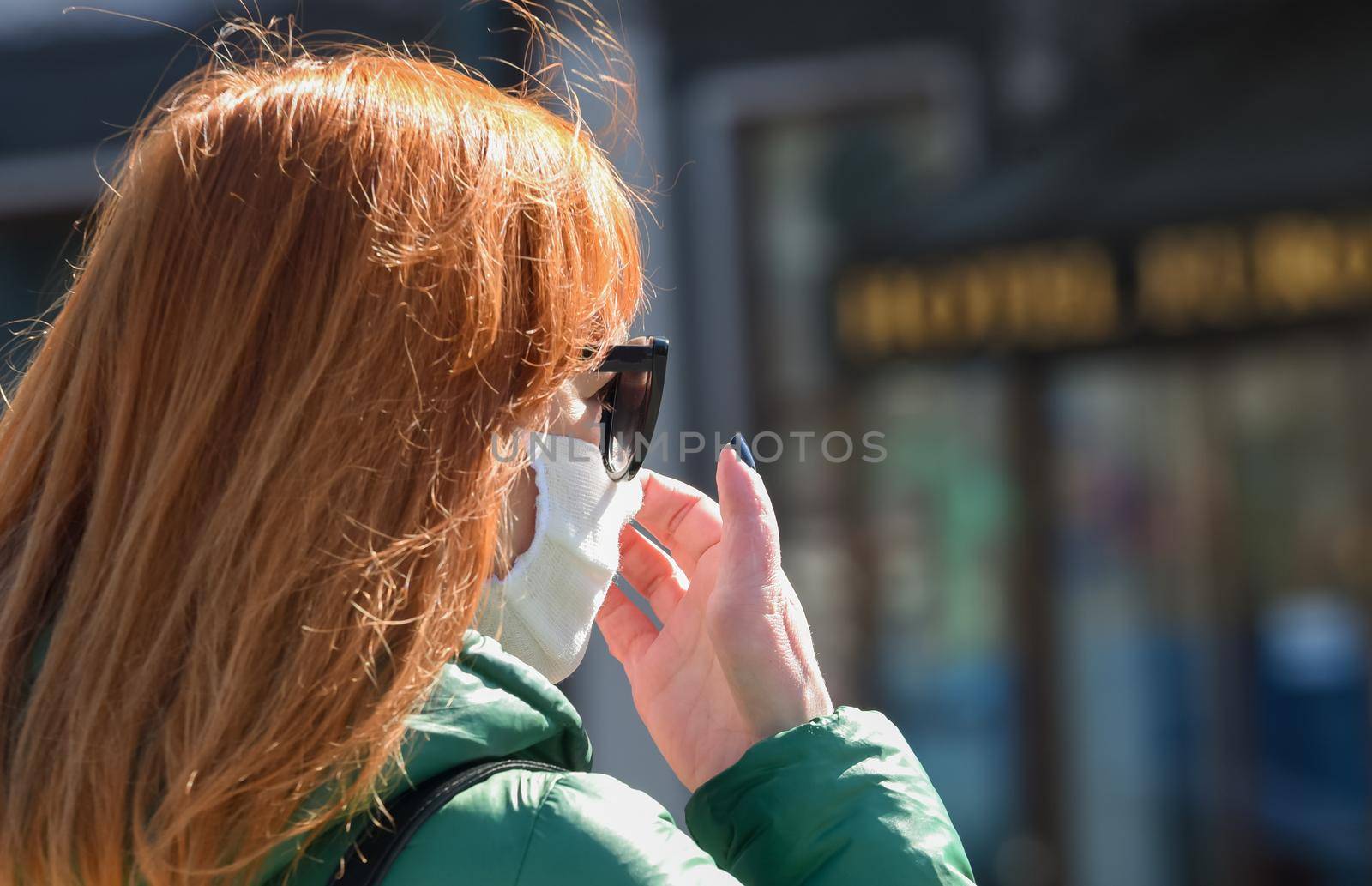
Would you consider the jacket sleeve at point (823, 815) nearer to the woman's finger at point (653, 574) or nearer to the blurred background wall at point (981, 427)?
the woman's finger at point (653, 574)

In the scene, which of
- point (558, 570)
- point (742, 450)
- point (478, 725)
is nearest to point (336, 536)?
point (478, 725)

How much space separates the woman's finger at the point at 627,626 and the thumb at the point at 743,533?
331 mm

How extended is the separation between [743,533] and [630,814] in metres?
0.40

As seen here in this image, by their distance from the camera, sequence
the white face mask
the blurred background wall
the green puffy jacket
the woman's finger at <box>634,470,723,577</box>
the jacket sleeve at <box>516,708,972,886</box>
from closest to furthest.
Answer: the green puffy jacket, the jacket sleeve at <box>516,708,972,886</box>, the white face mask, the woman's finger at <box>634,470,723,577</box>, the blurred background wall

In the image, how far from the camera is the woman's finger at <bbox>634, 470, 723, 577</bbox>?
4.92ft

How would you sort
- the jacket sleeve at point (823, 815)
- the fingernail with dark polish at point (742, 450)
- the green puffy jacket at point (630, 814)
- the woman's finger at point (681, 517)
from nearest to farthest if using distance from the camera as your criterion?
1. the green puffy jacket at point (630, 814)
2. the jacket sleeve at point (823, 815)
3. the fingernail with dark polish at point (742, 450)
4. the woman's finger at point (681, 517)

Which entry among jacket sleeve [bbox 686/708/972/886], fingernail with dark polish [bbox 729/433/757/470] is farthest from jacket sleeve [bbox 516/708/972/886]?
fingernail with dark polish [bbox 729/433/757/470]

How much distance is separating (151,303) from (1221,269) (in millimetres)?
3379

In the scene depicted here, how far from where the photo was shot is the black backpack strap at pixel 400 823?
2.74 feet

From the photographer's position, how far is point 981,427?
5176 millimetres

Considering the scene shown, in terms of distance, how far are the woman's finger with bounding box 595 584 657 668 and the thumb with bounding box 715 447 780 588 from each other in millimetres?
331

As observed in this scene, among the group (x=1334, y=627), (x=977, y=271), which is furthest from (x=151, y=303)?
(x=1334, y=627)

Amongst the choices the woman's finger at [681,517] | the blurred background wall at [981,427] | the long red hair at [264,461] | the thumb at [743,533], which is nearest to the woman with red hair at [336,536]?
the long red hair at [264,461]

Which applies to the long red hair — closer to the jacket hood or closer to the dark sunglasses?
the jacket hood
